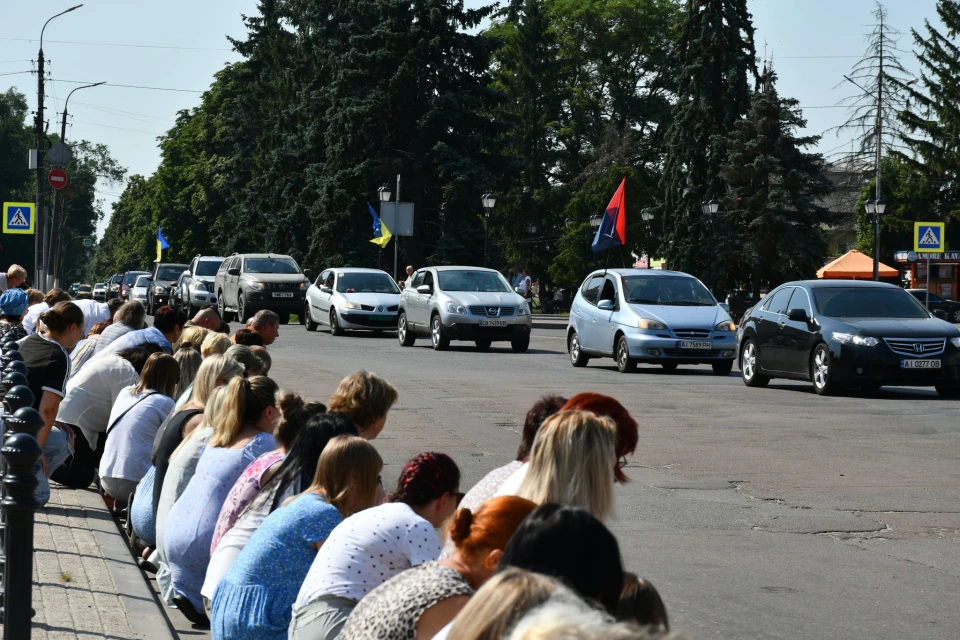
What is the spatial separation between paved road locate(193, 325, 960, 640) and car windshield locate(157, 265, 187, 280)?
33.6 metres

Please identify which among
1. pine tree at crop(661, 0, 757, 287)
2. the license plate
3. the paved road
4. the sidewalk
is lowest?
the sidewalk

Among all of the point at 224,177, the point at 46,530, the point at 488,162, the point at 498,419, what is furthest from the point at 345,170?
the point at 46,530

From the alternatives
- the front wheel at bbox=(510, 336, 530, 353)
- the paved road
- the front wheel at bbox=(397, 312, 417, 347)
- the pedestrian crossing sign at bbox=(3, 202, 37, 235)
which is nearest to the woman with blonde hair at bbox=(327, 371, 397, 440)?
the paved road

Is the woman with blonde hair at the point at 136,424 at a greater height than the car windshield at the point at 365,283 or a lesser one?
lesser

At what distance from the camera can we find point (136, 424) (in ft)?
29.7

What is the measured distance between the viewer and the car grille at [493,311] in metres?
28.6

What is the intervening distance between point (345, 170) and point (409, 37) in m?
5.60

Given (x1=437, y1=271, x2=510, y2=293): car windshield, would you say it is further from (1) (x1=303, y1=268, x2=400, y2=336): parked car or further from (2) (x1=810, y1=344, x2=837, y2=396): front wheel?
(2) (x1=810, y1=344, x2=837, y2=396): front wheel

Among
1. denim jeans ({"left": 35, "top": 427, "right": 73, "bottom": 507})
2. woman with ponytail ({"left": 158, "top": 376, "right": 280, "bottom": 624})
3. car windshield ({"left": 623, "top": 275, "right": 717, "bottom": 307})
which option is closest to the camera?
woman with ponytail ({"left": 158, "top": 376, "right": 280, "bottom": 624})

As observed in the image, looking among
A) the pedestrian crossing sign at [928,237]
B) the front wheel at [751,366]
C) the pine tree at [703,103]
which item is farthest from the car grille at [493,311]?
the pine tree at [703,103]

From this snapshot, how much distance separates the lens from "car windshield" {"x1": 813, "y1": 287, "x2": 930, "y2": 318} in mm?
19391

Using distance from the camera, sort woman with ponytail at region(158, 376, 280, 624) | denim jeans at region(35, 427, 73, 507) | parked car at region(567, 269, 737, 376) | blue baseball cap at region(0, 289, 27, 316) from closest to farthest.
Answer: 1. woman with ponytail at region(158, 376, 280, 624)
2. denim jeans at region(35, 427, 73, 507)
3. blue baseball cap at region(0, 289, 27, 316)
4. parked car at region(567, 269, 737, 376)

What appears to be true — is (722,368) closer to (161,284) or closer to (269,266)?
(269,266)

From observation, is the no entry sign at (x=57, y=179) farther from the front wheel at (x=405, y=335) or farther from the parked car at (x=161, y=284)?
the parked car at (x=161, y=284)
